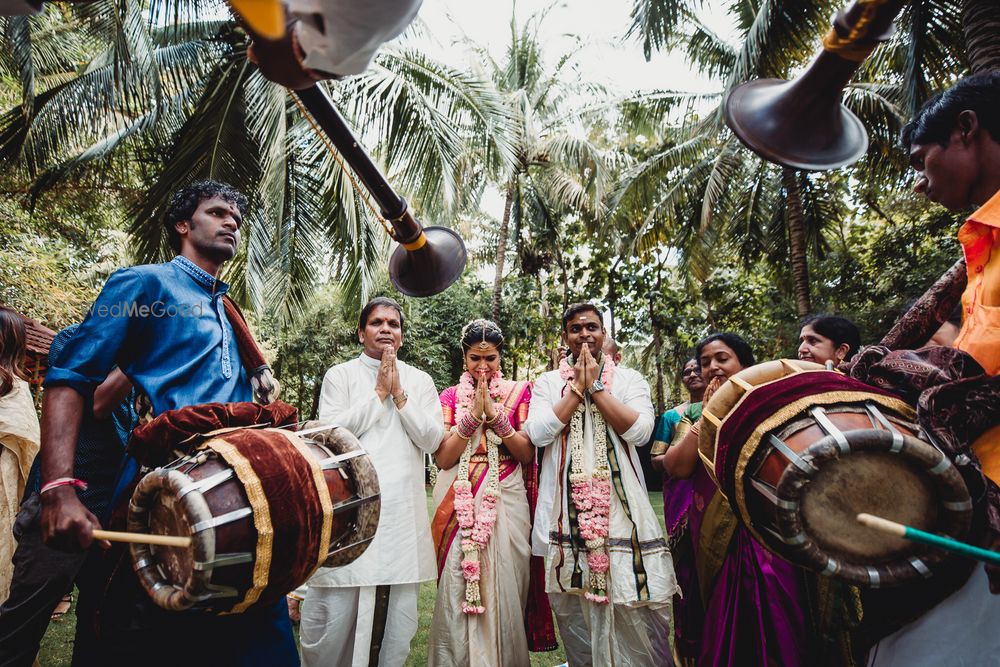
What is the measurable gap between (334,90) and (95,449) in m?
7.14

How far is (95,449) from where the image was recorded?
2918mm

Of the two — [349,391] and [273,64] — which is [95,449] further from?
[273,64]

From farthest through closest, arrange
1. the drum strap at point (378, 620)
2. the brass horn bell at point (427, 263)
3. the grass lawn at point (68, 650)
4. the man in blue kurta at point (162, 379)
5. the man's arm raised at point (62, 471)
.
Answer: the grass lawn at point (68, 650) < the drum strap at point (378, 620) < the brass horn bell at point (427, 263) < the man in blue kurta at point (162, 379) < the man's arm raised at point (62, 471)

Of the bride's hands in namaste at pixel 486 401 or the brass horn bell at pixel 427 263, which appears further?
the bride's hands in namaste at pixel 486 401

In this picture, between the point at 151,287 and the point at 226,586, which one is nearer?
the point at 226,586

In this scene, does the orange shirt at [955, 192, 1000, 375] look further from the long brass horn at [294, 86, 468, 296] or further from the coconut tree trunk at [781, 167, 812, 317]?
the coconut tree trunk at [781, 167, 812, 317]

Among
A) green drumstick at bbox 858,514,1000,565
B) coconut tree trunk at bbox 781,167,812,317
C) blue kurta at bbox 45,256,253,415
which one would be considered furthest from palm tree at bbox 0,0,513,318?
green drumstick at bbox 858,514,1000,565

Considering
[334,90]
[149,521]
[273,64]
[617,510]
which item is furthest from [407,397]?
[334,90]

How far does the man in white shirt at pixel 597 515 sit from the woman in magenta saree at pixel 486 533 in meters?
0.20

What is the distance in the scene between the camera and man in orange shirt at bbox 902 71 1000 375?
1519 mm

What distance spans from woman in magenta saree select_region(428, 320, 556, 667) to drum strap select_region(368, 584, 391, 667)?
43 centimetres

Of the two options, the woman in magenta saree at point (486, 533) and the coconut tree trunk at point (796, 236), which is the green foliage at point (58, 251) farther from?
the coconut tree trunk at point (796, 236)

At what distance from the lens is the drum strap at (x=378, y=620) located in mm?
3025

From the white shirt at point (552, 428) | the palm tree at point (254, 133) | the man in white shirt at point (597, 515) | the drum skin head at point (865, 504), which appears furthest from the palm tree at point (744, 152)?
→ the drum skin head at point (865, 504)
